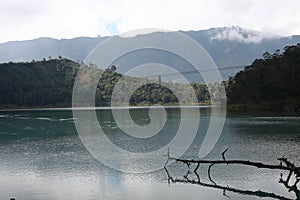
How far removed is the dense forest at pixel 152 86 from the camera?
165ft

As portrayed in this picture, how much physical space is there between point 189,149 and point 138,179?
273 inches

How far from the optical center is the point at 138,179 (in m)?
13.2

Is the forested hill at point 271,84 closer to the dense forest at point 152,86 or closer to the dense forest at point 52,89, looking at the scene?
the dense forest at point 152,86

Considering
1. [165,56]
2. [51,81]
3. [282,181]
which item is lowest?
[282,181]

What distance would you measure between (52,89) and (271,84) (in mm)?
54311

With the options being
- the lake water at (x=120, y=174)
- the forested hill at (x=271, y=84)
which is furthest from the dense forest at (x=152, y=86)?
the lake water at (x=120, y=174)

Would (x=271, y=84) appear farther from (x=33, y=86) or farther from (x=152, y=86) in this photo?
(x=33, y=86)

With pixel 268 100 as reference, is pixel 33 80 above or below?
above

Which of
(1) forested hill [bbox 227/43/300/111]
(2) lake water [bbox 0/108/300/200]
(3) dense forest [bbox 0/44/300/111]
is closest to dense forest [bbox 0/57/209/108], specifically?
(3) dense forest [bbox 0/44/300/111]

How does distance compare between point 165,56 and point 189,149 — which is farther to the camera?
point 165,56

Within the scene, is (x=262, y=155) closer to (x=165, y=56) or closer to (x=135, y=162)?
(x=135, y=162)

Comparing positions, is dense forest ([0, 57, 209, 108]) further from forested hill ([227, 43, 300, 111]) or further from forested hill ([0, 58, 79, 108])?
forested hill ([227, 43, 300, 111])

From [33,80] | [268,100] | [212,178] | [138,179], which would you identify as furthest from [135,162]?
[33,80]

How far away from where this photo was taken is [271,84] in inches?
2026
